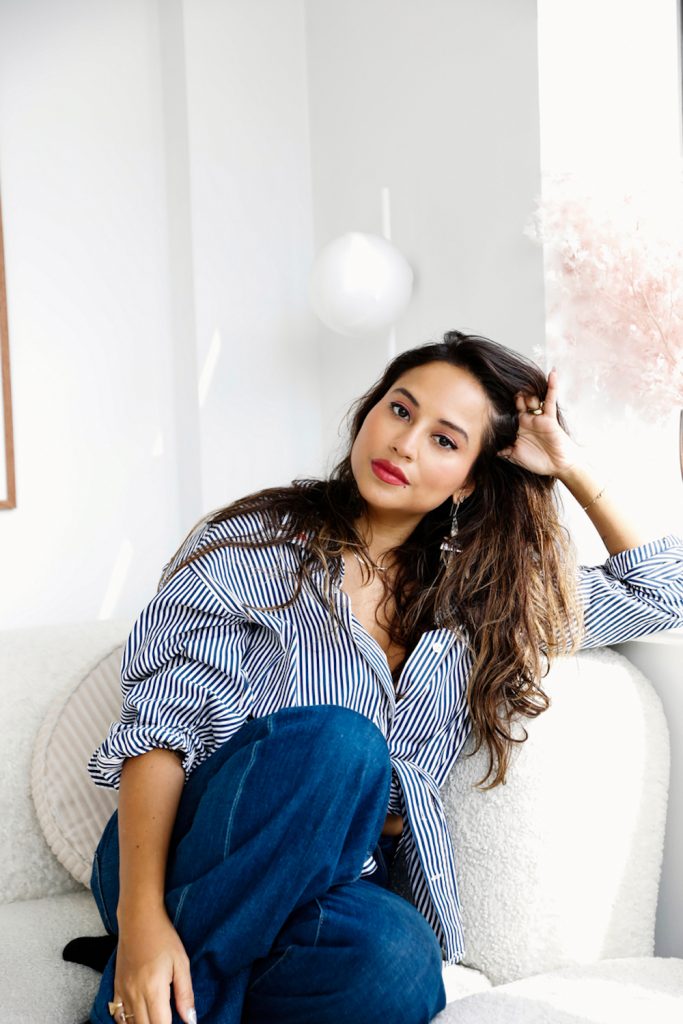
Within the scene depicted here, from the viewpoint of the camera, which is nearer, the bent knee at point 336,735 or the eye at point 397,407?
the bent knee at point 336,735

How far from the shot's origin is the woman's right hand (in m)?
1.11

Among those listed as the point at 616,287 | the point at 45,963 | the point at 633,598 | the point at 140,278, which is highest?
the point at 140,278

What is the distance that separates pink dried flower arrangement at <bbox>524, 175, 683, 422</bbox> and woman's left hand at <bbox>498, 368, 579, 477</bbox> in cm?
39

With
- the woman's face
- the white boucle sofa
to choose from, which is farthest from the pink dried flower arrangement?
the white boucle sofa

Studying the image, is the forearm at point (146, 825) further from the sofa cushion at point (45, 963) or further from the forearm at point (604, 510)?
the forearm at point (604, 510)

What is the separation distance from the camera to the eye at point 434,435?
1.57 metres

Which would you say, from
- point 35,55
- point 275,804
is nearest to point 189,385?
point 35,55

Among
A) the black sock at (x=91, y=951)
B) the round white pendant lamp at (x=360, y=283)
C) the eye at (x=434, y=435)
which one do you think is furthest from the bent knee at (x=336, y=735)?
the round white pendant lamp at (x=360, y=283)

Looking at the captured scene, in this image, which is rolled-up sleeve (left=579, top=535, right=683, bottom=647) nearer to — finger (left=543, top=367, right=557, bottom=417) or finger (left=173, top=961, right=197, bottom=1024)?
finger (left=543, top=367, right=557, bottom=417)

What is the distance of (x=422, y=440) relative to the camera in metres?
1.55

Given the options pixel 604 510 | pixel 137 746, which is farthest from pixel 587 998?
pixel 604 510

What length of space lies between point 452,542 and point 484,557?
6 centimetres

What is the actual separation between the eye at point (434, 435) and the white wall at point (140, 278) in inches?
56.0

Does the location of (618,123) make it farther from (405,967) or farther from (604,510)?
(405,967)
